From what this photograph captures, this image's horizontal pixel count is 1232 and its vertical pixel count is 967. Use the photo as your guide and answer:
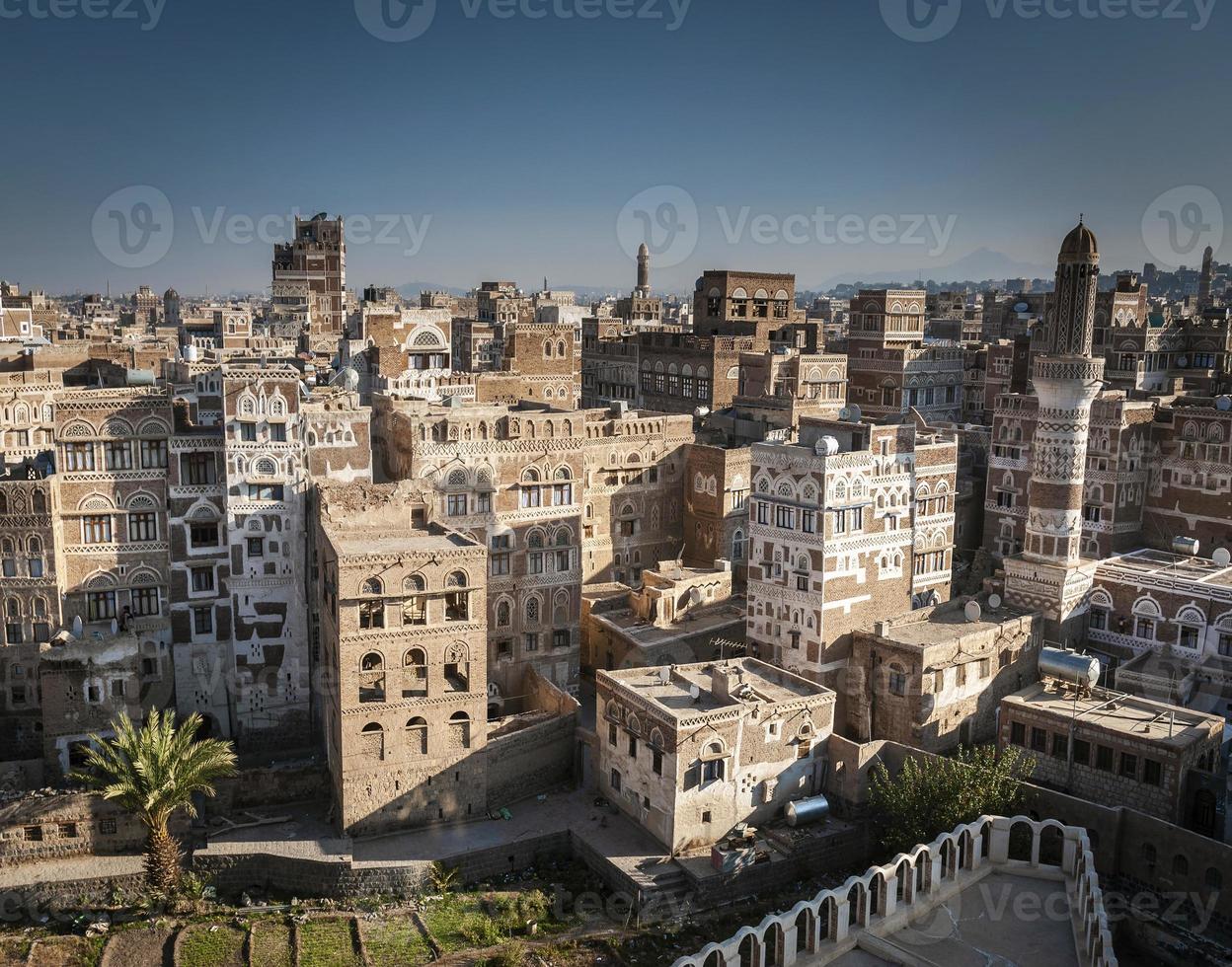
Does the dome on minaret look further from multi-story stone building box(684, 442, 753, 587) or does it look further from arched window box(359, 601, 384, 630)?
arched window box(359, 601, 384, 630)

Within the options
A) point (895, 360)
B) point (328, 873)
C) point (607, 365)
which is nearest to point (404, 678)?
point (328, 873)

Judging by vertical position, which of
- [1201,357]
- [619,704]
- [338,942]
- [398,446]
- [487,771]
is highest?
[1201,357]

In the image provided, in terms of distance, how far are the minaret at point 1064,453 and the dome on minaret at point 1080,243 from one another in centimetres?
4

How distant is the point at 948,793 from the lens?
37.4 m

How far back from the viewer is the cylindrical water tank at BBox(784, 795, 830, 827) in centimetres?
4006

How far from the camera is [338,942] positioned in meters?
35.1

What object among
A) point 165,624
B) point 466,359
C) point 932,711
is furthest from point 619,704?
point 466,359

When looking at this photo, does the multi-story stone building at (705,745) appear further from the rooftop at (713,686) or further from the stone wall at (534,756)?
the stone wall at (534,756)

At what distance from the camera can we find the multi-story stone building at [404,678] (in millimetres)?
38875

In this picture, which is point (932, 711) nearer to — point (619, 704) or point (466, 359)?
point (619, 704)

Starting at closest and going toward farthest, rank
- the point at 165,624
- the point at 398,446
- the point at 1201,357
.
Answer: the point at 165,624 < the point at 398,446 < the point at 1201,357

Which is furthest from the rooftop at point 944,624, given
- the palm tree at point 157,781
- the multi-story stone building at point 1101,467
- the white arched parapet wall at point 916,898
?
the palm tree at point 157,781

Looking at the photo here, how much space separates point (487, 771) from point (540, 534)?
38.8 ft

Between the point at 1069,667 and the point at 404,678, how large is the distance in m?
25.2
